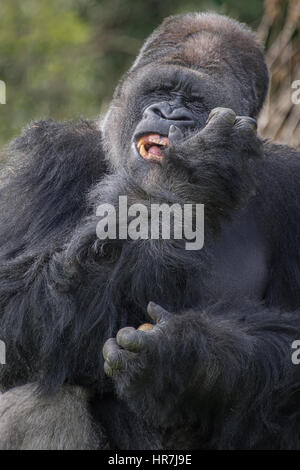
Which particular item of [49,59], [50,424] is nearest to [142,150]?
[50,424]

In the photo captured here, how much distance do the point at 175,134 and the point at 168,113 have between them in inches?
8.5

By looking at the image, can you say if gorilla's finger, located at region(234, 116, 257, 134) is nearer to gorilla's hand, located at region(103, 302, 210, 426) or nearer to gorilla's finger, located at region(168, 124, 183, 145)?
gorilla's finger, located at region(168, 124, 183, 145)

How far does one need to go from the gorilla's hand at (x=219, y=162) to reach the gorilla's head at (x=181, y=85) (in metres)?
0.25

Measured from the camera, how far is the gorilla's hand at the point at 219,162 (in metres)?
3.87

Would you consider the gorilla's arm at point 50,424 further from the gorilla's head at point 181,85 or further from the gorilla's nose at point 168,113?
the gorilla's nose at point 168,113

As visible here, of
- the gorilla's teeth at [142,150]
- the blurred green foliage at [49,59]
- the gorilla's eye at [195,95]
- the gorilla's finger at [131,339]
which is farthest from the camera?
the blurred green foliage at [49,59]

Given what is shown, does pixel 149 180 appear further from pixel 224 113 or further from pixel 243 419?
pixel 243 419

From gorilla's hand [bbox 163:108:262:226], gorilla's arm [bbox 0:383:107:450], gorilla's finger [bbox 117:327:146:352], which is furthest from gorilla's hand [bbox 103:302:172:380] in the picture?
gorilla's hand [bbox 163:108:262:226]

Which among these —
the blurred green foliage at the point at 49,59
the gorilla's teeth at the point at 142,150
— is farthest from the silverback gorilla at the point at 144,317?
the blurred green foliage at the point at 49,59

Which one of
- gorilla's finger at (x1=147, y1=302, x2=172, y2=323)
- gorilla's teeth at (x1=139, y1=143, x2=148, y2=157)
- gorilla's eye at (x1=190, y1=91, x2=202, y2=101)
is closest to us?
gorilla's finger at (x1=147, y1=302, x2=172, y2=323)

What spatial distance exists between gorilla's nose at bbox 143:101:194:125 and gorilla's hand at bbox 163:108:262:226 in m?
0.32

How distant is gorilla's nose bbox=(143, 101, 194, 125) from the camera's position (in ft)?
14.1

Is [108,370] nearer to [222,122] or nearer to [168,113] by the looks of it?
[222,122]
